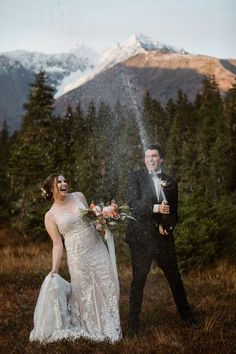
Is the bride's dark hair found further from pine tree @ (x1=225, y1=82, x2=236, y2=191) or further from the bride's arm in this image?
pine tree @ (x1=225, y1=82, x2=236, y2=191)

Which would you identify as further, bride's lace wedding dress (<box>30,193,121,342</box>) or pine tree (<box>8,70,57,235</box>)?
pine tree (<box>8,70,57,235</box>)

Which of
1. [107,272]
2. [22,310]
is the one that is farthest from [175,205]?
[22,310]

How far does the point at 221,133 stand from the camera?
3831 centimetres

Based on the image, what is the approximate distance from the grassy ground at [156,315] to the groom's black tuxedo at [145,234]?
25.1 inches

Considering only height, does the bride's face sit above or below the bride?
above

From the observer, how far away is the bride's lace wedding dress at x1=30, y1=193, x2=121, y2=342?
616cm

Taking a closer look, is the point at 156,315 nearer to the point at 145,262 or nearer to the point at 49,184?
the point at 145,262

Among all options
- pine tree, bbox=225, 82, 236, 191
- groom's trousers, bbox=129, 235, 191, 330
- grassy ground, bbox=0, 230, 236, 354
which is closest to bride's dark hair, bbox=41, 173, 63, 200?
groom's trousers, bbox=129, 235, 191, 330

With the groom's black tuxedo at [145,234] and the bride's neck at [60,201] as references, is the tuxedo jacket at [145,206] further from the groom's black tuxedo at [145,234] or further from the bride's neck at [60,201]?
the bride's neck at [60,201]

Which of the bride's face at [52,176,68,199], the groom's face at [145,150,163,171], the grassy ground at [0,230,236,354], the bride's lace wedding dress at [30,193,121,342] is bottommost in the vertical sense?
the grassy ground at [0,230,236,354]

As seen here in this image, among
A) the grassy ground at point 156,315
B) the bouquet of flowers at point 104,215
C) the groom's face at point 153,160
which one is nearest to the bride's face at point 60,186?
the bouquet of flowers at point 104,215

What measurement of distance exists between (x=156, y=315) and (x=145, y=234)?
5.45 ft

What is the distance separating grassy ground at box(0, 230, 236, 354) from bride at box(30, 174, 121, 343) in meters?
0.32

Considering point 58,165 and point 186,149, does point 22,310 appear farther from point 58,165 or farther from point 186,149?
point 186,149
